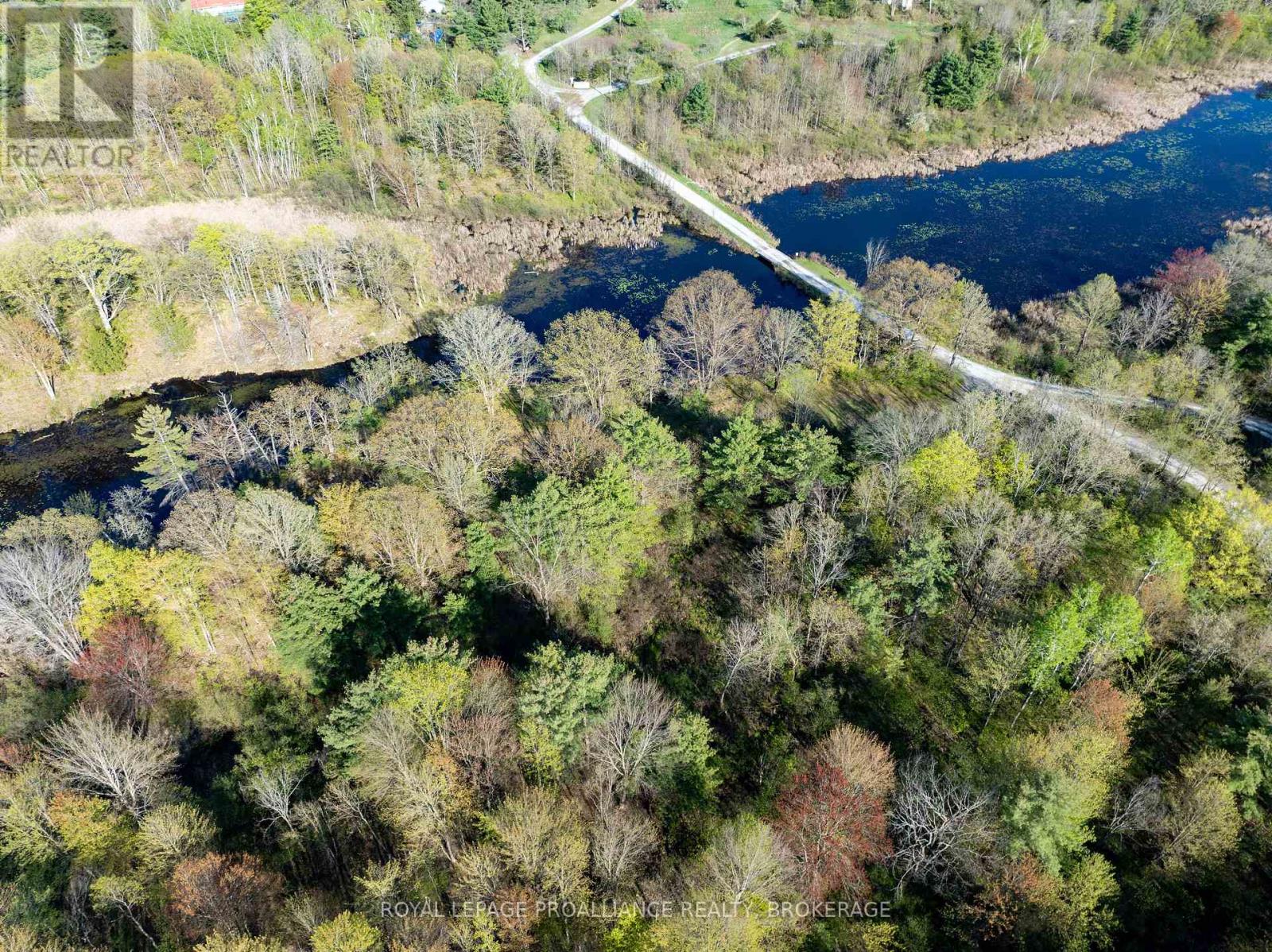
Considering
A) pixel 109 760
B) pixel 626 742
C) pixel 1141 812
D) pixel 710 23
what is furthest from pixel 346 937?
pixel 710 23

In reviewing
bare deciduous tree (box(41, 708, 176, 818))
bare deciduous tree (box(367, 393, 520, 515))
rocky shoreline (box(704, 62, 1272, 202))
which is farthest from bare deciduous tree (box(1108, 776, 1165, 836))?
rocky shoreline (box(704, 62, 1272, 202))

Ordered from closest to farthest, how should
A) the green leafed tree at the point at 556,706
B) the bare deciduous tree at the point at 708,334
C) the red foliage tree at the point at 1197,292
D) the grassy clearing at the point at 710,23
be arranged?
1. the green leafed tree at the point at 556,706
2. the bare deciduous tree at the point at 708,334
3. the red foliage tree at the point at 1197,292
4. the grassy clearing at the point at 710,23

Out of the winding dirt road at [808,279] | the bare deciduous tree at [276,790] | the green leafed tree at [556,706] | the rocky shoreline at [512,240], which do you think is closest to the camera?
the bare deciduous tree at [276,790]

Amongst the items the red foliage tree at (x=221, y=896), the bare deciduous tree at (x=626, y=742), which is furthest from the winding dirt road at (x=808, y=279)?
the red foliage tree at (x=221, y=896)

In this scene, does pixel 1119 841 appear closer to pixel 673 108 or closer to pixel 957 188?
pixel 957 188

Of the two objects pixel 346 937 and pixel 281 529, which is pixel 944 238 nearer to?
pixel 281 529

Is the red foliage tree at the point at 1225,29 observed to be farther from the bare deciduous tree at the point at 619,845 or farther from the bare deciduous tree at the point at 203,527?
the bare deciduous tree at the point at 203,527
